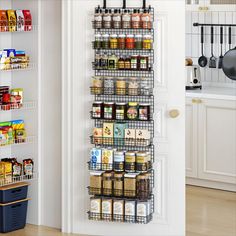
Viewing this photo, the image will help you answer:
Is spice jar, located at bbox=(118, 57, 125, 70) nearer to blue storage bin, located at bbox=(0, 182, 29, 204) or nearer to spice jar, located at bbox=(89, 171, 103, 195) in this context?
spice jar, located at bbox=(89, 171, 103, 195)

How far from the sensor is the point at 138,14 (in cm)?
528

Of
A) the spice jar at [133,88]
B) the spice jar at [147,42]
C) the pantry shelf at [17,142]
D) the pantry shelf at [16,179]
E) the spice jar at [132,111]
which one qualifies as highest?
the spice jar at [147,42]

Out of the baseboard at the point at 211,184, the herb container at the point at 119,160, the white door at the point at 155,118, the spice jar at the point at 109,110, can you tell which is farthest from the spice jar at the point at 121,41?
the baseboard at the point at 211,184

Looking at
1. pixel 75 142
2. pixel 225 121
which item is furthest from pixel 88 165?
pixel 225 121

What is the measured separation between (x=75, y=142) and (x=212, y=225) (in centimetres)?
119

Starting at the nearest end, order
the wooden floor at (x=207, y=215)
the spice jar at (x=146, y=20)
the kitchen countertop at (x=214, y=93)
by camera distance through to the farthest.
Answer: the spice jar at (x=146, y=20)
the wooden floor at (x=207, y=215)
the kitchen countertop at (x=214, y=93)

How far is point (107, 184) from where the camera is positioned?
539 centimetres

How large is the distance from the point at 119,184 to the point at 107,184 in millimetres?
83

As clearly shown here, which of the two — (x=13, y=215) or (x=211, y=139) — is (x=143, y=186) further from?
(x=211, y=139)

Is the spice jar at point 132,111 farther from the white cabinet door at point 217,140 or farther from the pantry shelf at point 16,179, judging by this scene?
the white cabinet door at point 217,140

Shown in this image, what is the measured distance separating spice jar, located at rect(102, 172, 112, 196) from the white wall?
466 mm

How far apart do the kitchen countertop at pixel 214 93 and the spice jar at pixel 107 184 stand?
5.70ft

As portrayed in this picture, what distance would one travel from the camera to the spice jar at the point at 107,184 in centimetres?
538

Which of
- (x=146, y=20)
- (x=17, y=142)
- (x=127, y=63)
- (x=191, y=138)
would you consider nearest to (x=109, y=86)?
(x=127, y=63)
